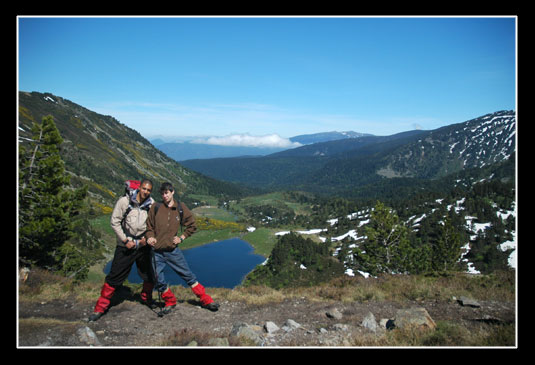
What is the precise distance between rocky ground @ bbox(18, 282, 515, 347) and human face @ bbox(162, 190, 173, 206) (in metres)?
3.15

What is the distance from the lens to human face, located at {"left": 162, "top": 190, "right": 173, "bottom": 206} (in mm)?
7824

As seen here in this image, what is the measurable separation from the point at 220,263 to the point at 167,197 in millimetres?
98629

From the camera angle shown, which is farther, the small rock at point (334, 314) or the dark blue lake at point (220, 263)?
the dark blue lake at point (220, 263)

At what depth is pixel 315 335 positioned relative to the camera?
22.7 feet

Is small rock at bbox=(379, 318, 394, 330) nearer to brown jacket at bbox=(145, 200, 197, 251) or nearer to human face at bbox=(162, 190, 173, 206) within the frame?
brown jacket at bbox=(145, 200, 197, 251)

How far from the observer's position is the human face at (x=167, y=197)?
7.82 metres

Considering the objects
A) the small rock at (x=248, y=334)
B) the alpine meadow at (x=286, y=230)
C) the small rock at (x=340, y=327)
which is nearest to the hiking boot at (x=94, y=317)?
the alpine meadow at (x=286, y=230)

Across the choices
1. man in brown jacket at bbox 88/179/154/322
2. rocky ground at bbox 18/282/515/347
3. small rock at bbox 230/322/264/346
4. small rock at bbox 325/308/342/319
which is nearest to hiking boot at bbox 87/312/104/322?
man in brown jacket at bbox 88/179/154/322

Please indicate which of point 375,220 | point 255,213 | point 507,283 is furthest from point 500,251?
point 255,213

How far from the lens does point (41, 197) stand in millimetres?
21062

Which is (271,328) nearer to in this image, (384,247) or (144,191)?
(144,191)

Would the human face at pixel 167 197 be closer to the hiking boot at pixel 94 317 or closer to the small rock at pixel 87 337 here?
the small rock at pixel 87 337

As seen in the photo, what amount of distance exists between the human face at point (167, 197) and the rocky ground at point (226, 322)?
315 centimetres

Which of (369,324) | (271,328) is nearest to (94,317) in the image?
(271,328)
